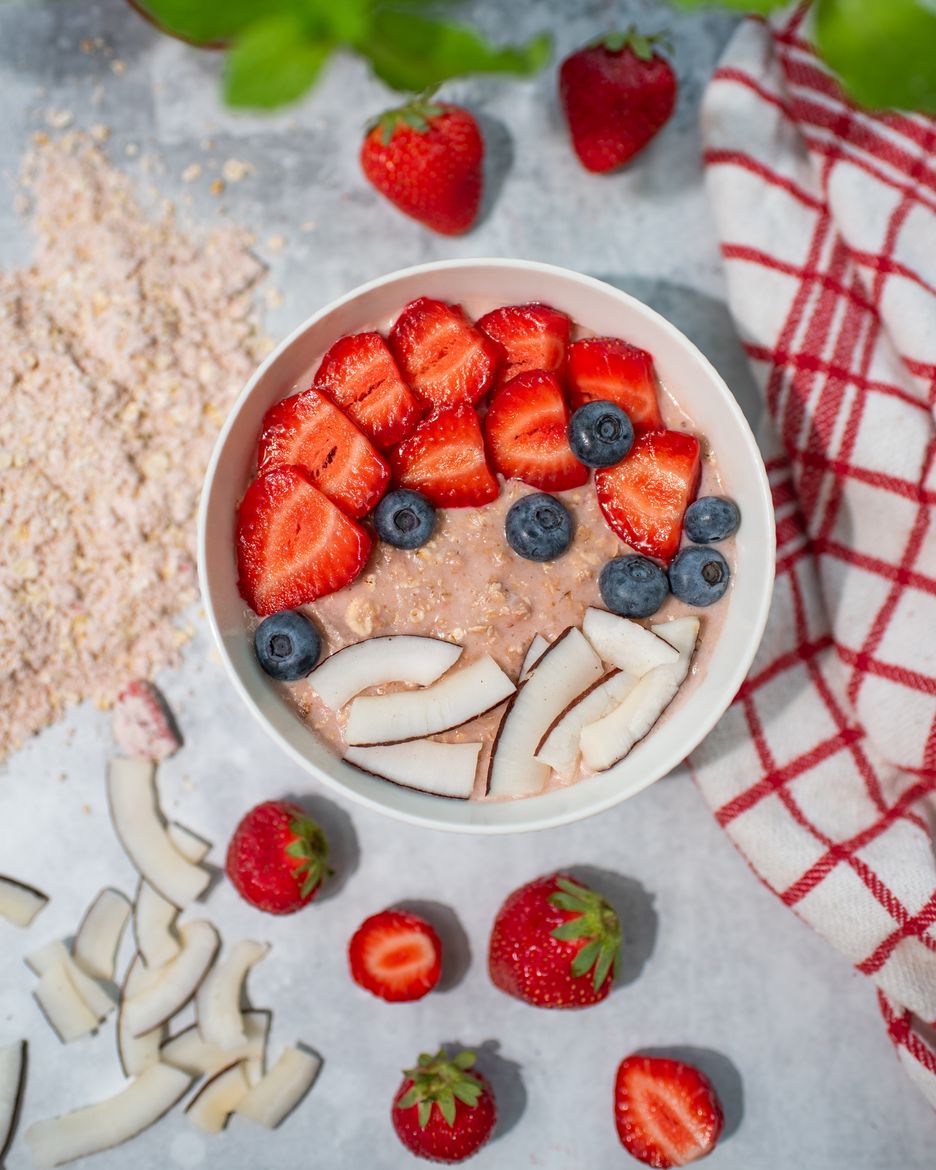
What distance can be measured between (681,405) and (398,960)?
114 cm

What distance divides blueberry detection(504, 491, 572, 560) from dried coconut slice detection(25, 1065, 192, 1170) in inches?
49.5

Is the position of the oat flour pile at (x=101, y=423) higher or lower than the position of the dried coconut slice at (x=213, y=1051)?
higher

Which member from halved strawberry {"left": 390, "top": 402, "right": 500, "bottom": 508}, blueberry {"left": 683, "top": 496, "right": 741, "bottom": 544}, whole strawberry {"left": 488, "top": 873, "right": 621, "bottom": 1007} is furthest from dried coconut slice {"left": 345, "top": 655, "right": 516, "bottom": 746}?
whole strawberry {"left": 488, "top": 873, "right": 621, "bottom": 1007}

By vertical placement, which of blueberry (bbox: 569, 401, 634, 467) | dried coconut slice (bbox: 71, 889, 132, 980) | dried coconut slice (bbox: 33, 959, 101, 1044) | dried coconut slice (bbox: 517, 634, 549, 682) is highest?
blueberry (bbox: 569, 401, 634, 467)

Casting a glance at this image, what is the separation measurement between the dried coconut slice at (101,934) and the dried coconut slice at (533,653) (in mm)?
975

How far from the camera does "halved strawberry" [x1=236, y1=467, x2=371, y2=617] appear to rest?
170cm

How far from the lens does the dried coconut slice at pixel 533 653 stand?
5.70 ft

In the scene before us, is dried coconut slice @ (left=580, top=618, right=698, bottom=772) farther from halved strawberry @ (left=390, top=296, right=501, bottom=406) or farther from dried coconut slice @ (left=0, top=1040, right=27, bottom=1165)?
dried coconut slice @ (left=0, top=1040, right=27, bottom=1165)

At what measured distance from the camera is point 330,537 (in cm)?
169

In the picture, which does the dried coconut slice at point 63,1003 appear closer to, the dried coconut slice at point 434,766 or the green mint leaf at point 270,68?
the dried coconut slice at point 434,766

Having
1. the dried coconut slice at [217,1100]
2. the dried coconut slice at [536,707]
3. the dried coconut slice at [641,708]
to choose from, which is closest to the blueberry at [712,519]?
the dried coconut slice at [641,708]

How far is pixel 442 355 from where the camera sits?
1.76 metres

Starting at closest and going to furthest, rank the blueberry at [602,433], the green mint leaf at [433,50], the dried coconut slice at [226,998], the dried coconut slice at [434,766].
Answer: the green mint leaf at [433,50] → the blueberry at [602,433] → the dried coconut slice at [434,766] → the dried coconut slice at [226,998]

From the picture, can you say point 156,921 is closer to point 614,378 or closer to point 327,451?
point 327,451
